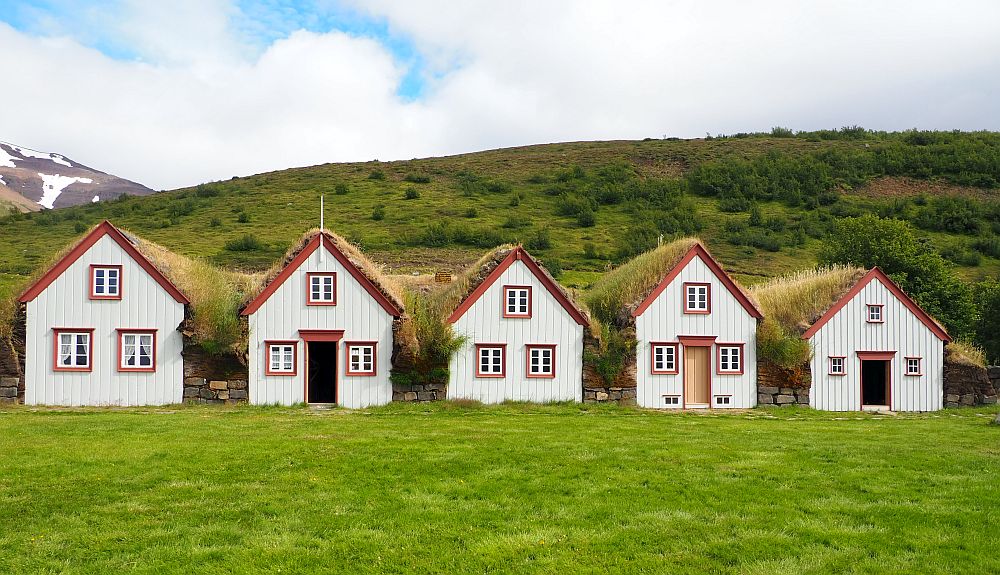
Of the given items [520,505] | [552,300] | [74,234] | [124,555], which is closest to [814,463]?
[520,505]

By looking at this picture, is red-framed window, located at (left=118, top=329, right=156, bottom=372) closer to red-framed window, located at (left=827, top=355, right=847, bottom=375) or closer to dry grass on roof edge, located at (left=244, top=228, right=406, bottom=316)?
dry grass on roof edge, located at (left=244, top=228, right=406, bottom=316)

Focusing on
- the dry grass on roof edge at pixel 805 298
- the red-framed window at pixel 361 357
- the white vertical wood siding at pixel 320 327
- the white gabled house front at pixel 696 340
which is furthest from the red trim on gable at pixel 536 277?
the dry grass on roof edge at pixel 805 298

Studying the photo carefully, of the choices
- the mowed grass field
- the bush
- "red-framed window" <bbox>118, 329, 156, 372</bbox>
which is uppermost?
the bush

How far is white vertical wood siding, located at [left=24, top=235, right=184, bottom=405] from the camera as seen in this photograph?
2750 cm

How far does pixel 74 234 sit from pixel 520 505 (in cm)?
6881

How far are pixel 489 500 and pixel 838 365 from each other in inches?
895

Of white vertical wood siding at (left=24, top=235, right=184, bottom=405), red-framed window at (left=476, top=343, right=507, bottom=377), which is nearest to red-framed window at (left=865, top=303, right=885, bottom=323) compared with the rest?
red-framed window at (left=476, top=343, right=507, bottom=377)

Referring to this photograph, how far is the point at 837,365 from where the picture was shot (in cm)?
3148

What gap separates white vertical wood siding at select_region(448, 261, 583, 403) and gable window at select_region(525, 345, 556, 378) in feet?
0.51

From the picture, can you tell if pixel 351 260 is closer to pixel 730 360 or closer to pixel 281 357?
pixel 281 357

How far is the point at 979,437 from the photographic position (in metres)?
21.2

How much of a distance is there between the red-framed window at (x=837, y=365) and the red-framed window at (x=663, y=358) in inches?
241

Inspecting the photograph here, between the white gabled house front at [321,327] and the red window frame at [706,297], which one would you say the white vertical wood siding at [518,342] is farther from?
the red window frame at [706,297]

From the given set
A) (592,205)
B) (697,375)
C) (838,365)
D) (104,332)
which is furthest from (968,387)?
(592,205)
